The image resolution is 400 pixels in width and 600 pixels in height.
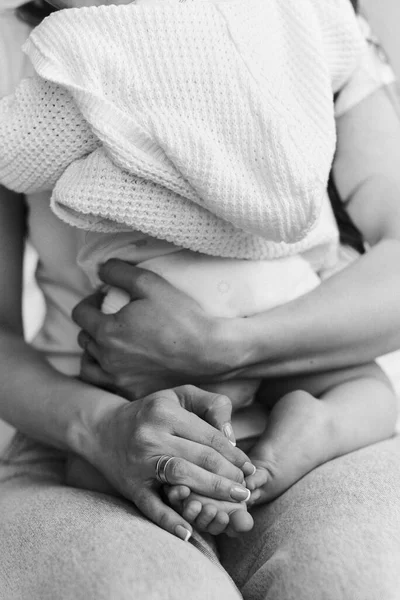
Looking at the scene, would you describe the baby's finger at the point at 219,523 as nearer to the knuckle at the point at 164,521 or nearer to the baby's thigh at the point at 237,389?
the knuckle at the point at 164,521

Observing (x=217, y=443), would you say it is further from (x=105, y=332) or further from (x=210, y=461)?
(x=105, y=332)

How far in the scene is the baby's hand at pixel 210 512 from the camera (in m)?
0.68

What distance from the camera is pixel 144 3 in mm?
820

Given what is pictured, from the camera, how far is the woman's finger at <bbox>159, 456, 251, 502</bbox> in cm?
69

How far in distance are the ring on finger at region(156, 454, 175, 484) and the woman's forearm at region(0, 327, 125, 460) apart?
0.12 meters

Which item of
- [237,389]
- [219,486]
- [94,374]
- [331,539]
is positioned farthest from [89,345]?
[331,539]

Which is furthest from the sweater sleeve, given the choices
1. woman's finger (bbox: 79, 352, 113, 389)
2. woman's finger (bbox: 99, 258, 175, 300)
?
woman's finger (bbox: 79, 352, 113, 389)

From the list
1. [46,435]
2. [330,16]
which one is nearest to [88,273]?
[46,435]

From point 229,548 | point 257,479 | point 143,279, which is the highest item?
point 143,279

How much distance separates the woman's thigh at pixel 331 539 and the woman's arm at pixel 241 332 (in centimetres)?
14

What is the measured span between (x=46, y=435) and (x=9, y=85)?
472 mm

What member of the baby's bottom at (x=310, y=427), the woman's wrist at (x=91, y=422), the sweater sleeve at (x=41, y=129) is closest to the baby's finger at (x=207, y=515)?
the baby's bottom at (x=310, y=427)

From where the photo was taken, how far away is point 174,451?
72cm

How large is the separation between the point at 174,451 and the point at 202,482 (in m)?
0.04
